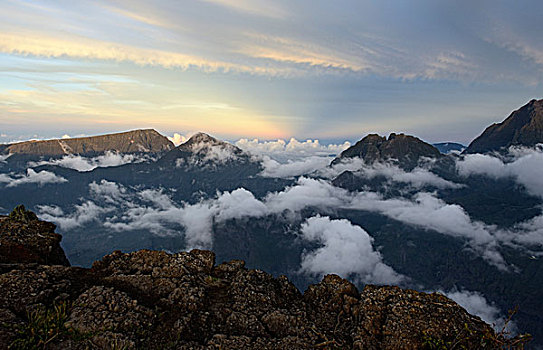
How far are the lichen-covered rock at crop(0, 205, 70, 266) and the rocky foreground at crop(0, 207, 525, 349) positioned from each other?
5cm

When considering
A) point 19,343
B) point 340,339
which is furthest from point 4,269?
point 340,339

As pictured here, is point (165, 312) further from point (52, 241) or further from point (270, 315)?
point (52, 241)

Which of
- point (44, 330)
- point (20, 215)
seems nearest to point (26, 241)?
point (20, 215)

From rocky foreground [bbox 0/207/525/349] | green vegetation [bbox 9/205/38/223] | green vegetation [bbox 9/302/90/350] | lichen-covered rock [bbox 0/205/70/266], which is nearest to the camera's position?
green vegetation [bbox 9/302/90/350]

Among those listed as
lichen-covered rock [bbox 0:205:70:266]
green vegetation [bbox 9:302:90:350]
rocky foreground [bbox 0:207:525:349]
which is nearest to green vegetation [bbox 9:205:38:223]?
lichen-covered rock [bbox 0:205:70:266]

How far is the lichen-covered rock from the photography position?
1188cm

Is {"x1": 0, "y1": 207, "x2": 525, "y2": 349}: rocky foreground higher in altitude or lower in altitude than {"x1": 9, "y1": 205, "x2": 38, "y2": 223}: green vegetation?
lower

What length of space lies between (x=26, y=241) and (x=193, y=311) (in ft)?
28.6

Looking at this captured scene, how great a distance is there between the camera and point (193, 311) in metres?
10.2

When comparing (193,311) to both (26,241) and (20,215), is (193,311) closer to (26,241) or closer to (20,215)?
(26,241)

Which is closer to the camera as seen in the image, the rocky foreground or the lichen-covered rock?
the rocky foreground

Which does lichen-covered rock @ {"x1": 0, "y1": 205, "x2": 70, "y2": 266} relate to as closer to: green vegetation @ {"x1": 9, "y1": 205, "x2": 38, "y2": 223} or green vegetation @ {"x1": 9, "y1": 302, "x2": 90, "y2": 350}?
green vegetation @ {"x1": 9, "y1": 205, "x2": 38, "y2": 223}

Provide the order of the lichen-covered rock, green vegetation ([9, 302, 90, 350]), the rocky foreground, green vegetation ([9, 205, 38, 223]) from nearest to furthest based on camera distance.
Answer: green vegetation ([9, 302, 90, 350]) → the rocky foreground → the lichen-covered rock → green vegetation ([9, 205, 38, 223])

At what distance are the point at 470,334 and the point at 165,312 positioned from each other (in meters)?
9.80
